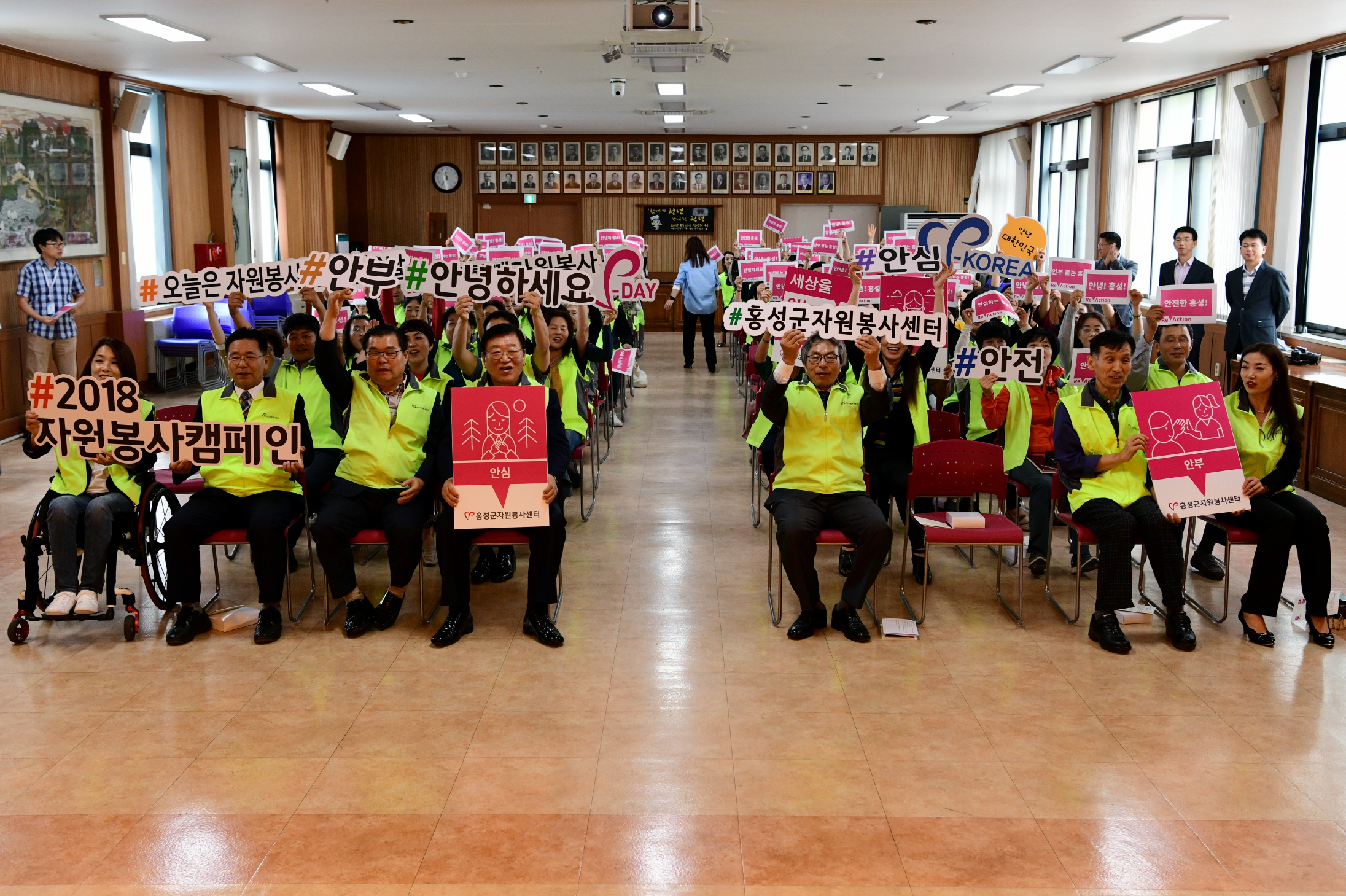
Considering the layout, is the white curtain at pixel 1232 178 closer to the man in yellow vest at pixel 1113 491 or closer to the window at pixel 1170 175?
the window at pixel 1170 175

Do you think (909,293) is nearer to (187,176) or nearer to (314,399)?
(314,399)

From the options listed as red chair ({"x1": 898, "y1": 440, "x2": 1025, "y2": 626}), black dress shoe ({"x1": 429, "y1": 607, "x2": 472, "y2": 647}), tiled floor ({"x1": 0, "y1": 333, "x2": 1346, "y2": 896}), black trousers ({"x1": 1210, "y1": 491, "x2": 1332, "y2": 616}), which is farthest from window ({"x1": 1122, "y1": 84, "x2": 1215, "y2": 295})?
black dress shoe ({"x1": 429, "y1": 607, "x2": 472, "y2": 647})

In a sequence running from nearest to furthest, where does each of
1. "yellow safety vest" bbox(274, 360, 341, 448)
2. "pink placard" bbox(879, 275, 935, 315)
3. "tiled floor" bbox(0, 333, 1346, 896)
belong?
1. "tiled floor" bbox(0, 333, 1346, 896)
2. "yellow safety vest" bbox(274, 360, 341, 448)
3. "pink placard" bbox(879, 275, 935, 315)

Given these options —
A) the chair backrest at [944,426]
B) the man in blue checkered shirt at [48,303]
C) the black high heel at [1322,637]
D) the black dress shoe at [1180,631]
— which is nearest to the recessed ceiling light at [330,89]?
the man in blue checkered shirt at [48,303]

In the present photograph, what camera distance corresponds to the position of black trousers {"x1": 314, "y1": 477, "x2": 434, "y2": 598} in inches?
191

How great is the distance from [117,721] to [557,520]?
1.81m

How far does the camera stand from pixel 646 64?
10500 millimetres

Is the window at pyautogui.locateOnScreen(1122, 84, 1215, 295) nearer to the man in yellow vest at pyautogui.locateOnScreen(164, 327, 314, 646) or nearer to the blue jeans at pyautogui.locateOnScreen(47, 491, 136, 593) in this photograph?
the man in yellow vest at pyautogui.locateOnScreen(164, 327, 314, 646)

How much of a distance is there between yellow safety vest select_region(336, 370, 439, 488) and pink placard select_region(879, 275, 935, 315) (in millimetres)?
2622

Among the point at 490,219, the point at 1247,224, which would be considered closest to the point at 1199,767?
the point at 1247,224

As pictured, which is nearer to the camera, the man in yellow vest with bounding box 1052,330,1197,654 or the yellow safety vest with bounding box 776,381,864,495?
the man in yellow vest with bounding box 1052,330,1197,654

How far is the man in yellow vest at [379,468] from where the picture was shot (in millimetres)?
4883

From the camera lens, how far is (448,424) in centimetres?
504

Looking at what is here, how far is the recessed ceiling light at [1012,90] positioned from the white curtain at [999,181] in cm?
425
